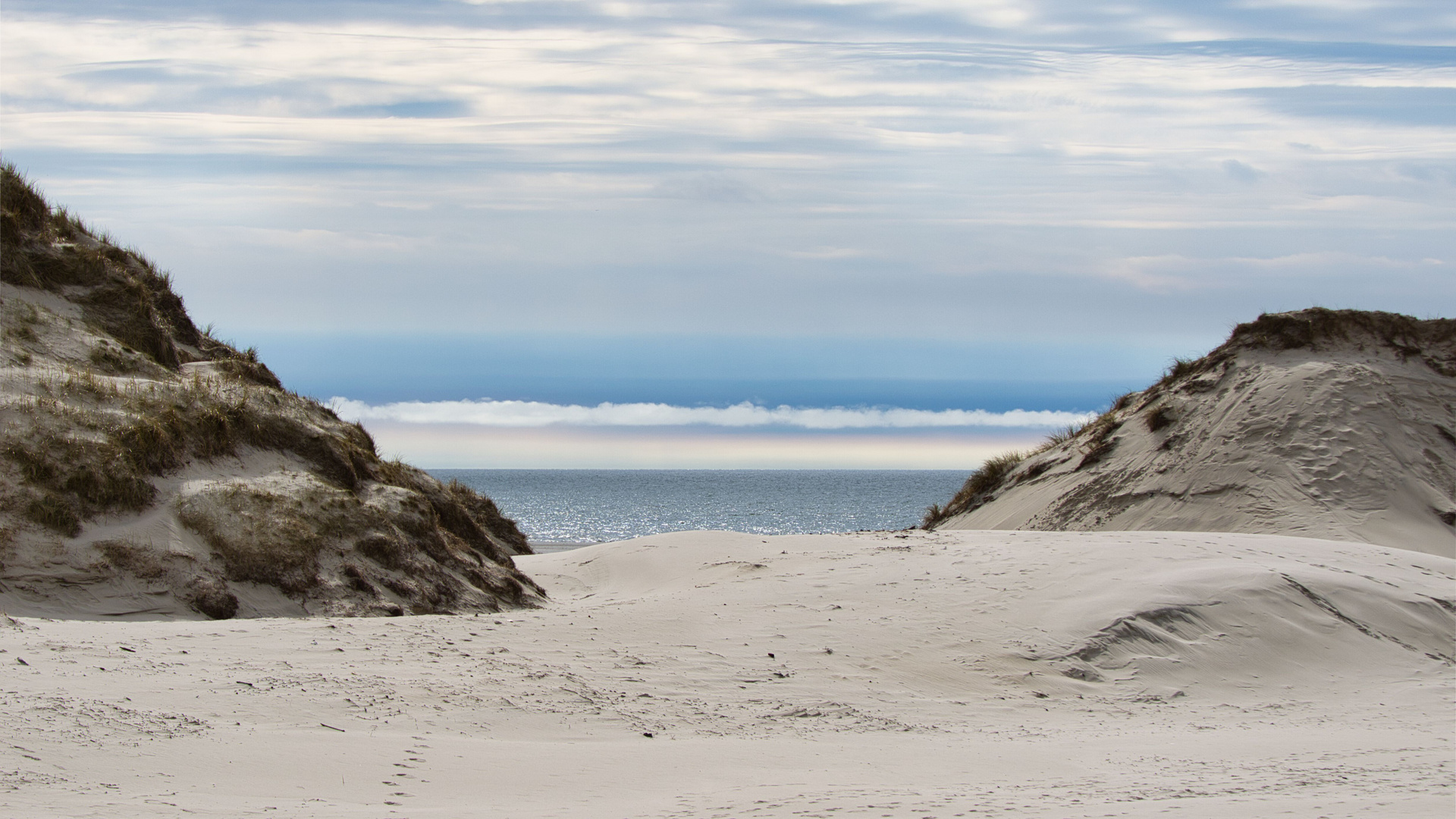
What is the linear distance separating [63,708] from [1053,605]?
314 inches

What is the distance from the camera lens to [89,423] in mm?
9203

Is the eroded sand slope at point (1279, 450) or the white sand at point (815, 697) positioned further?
the eroded sand slope at point (1279, 450)

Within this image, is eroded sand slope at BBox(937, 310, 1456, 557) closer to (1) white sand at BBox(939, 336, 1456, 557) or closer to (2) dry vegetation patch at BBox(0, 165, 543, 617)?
(1) white sand at BBox(939, 336, 1456, 557)

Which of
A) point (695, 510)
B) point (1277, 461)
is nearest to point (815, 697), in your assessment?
point (1277, 461)

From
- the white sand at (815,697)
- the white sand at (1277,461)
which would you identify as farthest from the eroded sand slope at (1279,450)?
the white sand at (815,697)

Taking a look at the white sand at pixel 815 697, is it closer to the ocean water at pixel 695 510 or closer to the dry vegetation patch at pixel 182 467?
the dry vegetation patch at pixel 182 467

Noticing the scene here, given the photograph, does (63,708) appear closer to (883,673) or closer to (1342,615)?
(883,673)

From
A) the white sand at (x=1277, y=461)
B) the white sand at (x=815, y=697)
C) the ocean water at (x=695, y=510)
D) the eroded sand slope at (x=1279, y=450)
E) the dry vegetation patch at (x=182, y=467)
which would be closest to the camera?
the white sand at (x=815, y=697)

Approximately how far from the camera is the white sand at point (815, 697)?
17.0 feet

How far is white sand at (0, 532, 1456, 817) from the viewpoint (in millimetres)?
5188

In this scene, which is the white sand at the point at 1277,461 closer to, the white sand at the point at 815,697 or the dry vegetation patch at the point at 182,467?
the white sand at the point at 815,697

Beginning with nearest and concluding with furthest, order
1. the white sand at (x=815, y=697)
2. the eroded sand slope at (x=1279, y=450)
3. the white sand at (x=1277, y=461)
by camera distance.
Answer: the white sand at (x=815, y=697) → the white sand at (x=1277, y=461) → the eroded sand slope at (x=1279, y=450)

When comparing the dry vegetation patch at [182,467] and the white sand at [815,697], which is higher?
the dry vegetation patch at [182,467]

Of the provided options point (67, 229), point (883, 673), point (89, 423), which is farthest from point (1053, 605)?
point (67, 229)
